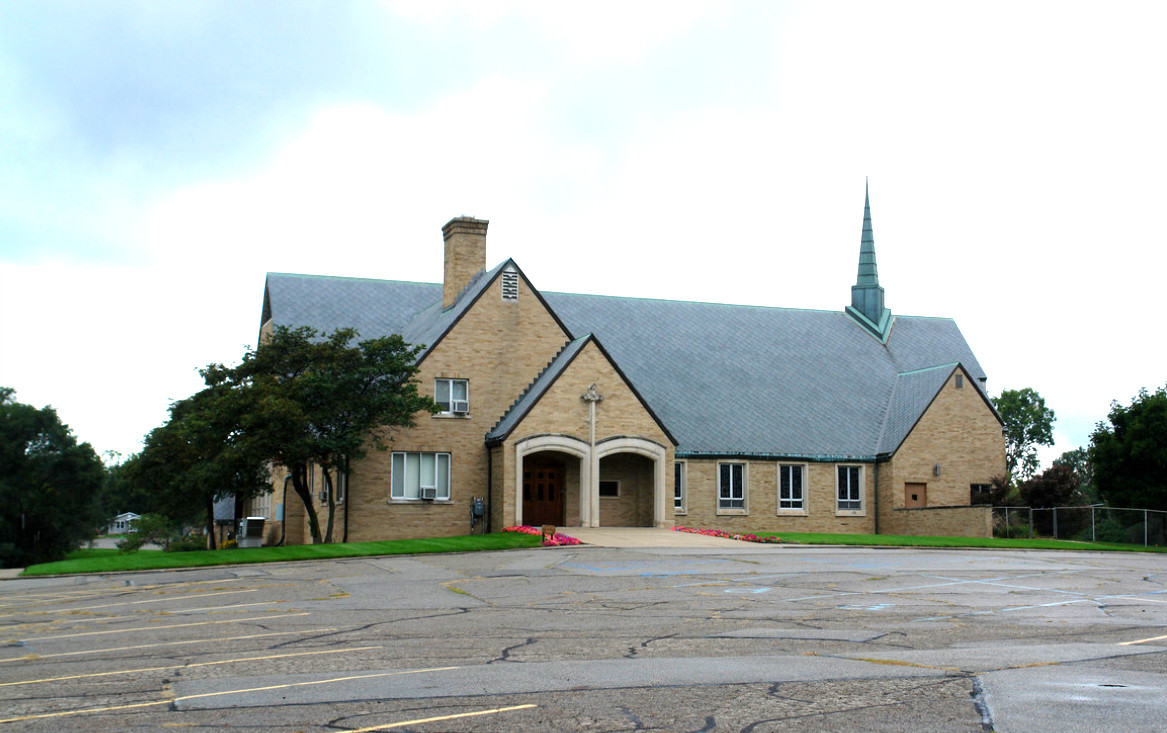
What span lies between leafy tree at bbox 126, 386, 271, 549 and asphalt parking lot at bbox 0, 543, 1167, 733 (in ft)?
27.6

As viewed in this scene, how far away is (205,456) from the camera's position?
110ft

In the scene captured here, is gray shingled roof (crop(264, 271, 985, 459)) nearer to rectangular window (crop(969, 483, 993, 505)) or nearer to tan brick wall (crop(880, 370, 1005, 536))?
tan brick wall (crop(880, 370, 1005, 536))

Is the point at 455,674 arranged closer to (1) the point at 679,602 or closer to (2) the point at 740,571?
(1) the point at 679,602

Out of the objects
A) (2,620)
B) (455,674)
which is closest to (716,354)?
(2,620)

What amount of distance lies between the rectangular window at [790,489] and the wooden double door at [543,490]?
9064 mm

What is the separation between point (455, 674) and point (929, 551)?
76.6 feet

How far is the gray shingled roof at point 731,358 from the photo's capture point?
43156 millimetres

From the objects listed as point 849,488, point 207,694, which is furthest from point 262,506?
point 207,694

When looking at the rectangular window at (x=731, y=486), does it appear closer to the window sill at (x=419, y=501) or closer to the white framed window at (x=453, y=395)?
the white framed window at (x=453, y=395)

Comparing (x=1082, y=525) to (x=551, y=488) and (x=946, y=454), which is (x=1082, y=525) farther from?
(x=551, y=488)

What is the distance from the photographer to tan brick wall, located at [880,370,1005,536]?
141 ft

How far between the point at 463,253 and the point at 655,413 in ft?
30.4

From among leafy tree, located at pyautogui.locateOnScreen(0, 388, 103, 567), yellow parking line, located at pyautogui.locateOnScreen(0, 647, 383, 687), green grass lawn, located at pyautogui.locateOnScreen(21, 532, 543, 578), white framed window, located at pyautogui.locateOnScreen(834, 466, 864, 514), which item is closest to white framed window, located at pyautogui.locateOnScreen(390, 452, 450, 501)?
green grass lawn, located at pyautogui.locateOnScreen(21, 532, 543, 578)

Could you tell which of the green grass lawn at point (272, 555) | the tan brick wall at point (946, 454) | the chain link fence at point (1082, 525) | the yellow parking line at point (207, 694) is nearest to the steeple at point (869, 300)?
the tan brick wall at point (946, 454)
